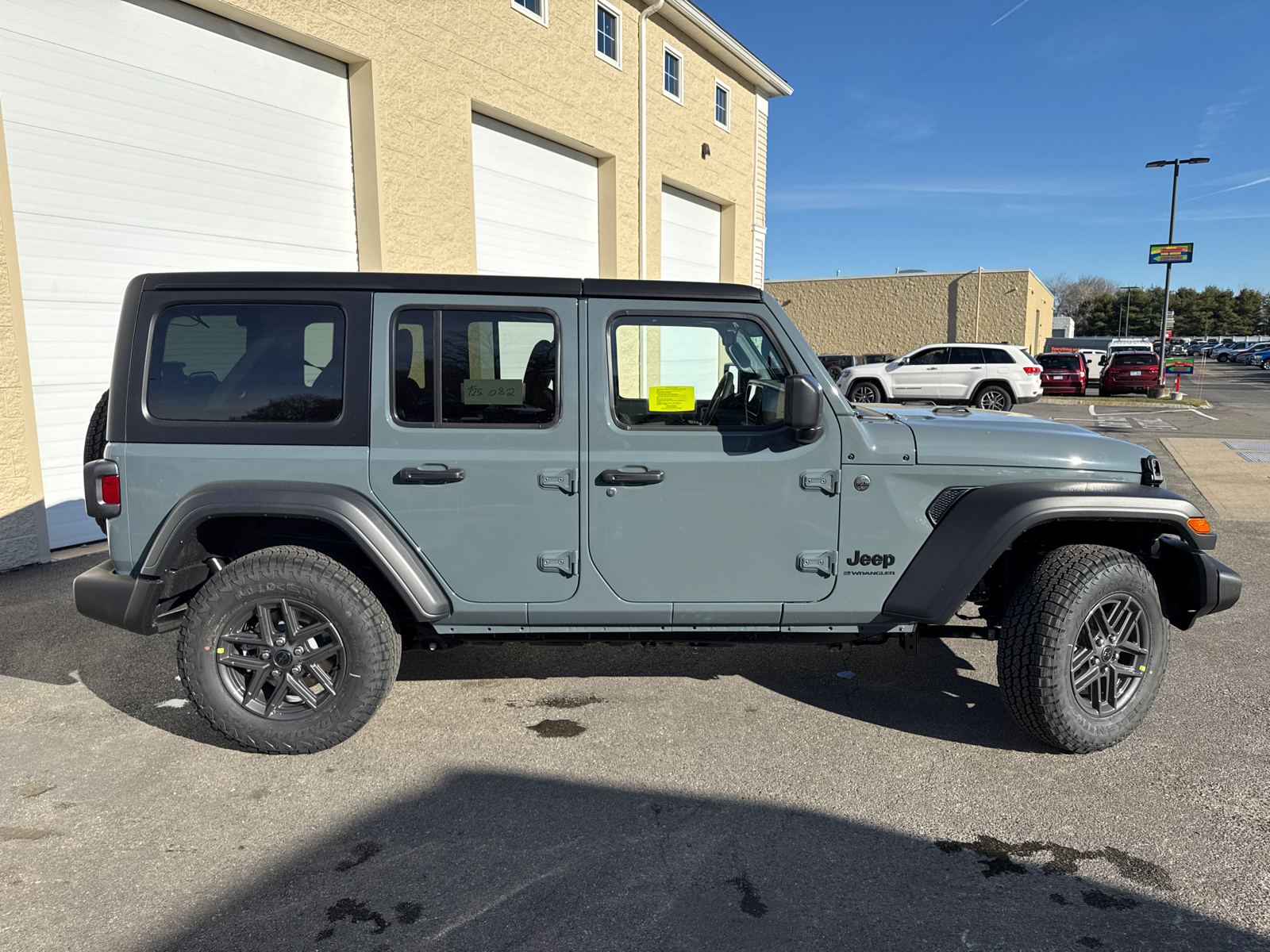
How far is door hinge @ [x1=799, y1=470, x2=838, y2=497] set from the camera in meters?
3.44

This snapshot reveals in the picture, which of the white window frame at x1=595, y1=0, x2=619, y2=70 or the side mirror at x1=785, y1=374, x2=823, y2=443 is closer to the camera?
the side mirror at x1=785, y1=374, x2=823, y2=443

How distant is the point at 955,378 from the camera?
2056cm

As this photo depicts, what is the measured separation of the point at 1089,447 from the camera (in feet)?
11.6

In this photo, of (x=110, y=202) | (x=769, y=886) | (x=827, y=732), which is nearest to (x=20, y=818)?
(x=769, y=886)

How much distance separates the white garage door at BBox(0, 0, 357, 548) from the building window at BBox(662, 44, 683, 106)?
7.50 metres

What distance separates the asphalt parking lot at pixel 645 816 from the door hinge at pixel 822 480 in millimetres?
1125

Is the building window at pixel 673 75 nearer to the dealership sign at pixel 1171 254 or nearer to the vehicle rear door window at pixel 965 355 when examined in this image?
the vehicle rear door window at pixel 965 355

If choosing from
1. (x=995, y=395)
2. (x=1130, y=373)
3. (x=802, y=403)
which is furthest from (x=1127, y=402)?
(x=802, y=403)

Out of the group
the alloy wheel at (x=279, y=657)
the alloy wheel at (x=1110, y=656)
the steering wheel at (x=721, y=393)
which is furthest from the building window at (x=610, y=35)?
the alloy wheel at (x=1110, y=656)

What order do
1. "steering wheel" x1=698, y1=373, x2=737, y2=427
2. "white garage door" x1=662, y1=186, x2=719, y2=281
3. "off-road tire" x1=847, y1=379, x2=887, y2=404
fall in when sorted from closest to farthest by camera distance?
"steering wheel" x1=698, y1=373, x2=737, y2=427 < "white garage door" x1=662, y1=186, x2=719, y2=281 < "off-road tire" x1=847, y1=379, x2=887, y2=404

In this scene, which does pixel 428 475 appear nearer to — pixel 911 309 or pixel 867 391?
pixel 867 391

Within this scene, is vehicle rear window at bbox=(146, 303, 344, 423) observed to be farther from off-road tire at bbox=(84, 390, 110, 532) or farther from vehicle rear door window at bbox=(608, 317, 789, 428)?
vehicle rear door window at bbox=(608, 317, 789, 428)

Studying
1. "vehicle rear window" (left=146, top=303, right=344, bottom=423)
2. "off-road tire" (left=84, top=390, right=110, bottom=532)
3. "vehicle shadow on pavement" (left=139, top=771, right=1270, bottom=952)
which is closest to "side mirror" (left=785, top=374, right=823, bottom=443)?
"vehicle shadow on pavement" (left=139, top=771, right=1270, bottom=952)

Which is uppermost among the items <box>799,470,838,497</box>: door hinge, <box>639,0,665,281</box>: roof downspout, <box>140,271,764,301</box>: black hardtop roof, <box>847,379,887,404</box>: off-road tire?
<box>639,0,665,281</box>: roof downspout
